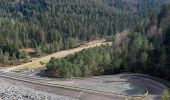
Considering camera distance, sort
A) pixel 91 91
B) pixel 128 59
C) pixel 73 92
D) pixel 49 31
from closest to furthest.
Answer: pixel 73 92, pixel 91 91, pixel 128 59, pixel 49 31

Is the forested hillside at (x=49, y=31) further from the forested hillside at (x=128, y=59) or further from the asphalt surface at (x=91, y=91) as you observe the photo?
the asphalt surface at (x=91, y=91)

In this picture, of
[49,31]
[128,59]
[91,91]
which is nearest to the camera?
[91,91]

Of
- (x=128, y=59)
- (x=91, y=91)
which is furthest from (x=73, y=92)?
(x=128, y=59)

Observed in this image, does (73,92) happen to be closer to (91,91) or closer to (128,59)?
(91,91)

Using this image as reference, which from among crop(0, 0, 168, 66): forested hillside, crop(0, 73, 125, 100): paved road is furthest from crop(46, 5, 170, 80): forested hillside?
crop(0, 0, 168, 66): forested hillside

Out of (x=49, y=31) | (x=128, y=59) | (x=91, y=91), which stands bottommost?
(x=91, y=91)

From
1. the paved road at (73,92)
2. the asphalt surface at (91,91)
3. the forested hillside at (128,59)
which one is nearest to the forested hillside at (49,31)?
the forested hillside at (128,59)

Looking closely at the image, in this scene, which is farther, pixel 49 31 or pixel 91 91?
pixel 49 31

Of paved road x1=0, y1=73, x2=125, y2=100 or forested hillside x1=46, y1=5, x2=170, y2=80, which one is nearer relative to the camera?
paved road x1=0, y1=73, x2=125, y2=100

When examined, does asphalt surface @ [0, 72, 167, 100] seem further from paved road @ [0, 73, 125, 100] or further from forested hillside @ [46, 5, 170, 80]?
forested hillside @ [46, 5, 170, 80]

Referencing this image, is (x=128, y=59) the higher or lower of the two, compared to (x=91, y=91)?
higher
